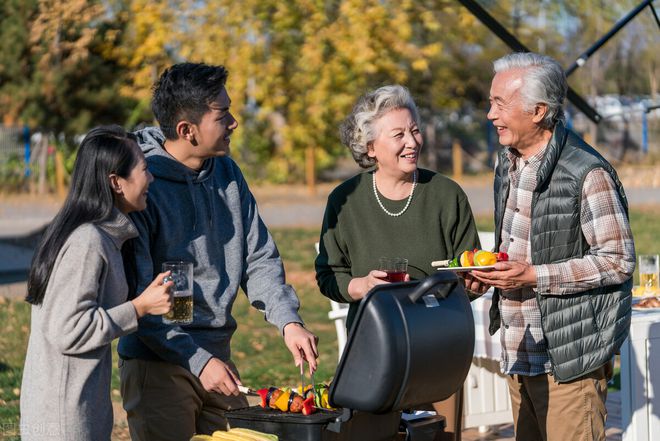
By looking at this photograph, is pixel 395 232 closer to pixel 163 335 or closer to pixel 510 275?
pixel 510 275

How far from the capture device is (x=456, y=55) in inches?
1188

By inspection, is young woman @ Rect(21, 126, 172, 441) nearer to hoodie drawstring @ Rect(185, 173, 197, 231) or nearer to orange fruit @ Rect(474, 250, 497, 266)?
hoodie drawstring @ Rect(185, 173, 197, 231)

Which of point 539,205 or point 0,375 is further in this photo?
point 0,375

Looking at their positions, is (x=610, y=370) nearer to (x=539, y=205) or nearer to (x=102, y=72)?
(x=539, y=205)

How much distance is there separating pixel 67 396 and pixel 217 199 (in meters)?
0.91

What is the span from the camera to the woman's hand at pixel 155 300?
3182 millimetres

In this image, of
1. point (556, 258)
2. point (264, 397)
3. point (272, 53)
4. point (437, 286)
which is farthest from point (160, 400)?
point (272, 53)

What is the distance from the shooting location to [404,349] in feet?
9.81

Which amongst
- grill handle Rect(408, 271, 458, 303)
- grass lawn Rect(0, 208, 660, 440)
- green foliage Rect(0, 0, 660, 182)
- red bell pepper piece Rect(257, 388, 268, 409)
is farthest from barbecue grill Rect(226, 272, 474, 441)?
green foliage Rect(0, 0, 660, 182)

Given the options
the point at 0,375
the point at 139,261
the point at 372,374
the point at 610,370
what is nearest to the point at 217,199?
the point at 139,261

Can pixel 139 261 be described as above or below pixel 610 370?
above

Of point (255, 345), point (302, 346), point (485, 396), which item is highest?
point (302, 346)

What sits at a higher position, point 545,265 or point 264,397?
point 545,265

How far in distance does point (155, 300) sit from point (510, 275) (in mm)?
1226
